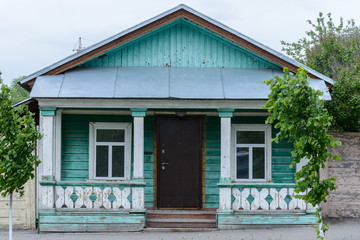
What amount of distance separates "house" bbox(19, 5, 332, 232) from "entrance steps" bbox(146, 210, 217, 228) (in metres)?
0.03

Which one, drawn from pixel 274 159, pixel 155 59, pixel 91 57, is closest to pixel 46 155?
pixel 91 57

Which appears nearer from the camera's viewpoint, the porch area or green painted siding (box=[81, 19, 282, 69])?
green painted siding (box=[81, 19, 282, 69])

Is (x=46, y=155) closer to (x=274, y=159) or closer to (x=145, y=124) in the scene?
(x=145, y=124)

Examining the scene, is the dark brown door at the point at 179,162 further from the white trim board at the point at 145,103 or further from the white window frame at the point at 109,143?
the white trim board at the point at 145,103

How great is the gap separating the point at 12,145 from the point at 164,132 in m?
4.28

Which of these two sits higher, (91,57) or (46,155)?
(91,57)

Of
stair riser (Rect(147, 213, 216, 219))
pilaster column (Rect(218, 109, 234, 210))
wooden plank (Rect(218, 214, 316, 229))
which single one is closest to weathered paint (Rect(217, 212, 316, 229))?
wooden plank (Rect(218, 214, 316, 229))

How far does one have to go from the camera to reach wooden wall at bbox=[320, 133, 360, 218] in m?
11.7

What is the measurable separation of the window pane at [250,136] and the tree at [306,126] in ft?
13.5

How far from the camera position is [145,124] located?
471 inches

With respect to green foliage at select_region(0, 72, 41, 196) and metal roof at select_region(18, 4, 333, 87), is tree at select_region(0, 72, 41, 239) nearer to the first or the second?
green foliage at select_region(0, 72, 41, 196)

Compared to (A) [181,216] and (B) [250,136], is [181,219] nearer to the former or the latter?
(A) [181,216]

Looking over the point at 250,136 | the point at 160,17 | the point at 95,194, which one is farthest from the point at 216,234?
the point at 160,17

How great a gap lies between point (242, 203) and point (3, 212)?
5493mm
